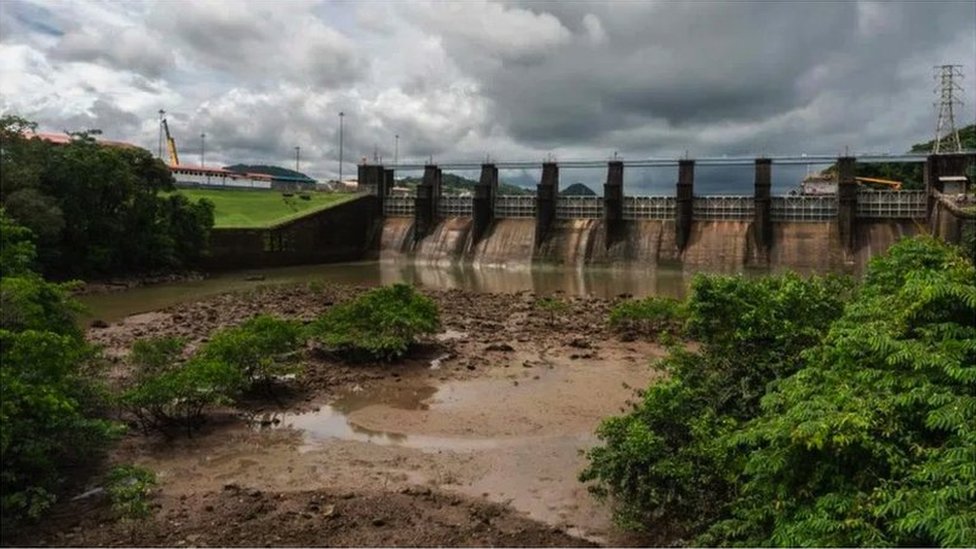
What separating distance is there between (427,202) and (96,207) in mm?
22940

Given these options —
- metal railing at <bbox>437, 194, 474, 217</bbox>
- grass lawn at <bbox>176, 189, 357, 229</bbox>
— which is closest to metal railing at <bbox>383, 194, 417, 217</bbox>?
metal railing at <bbox>437, 194, 474, 217</bbox>

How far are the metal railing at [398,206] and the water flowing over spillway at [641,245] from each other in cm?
76

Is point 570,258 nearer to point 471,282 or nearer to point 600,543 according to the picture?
point 471,282

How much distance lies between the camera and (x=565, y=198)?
47812mm

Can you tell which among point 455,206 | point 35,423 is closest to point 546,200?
point 455,206

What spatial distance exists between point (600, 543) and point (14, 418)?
19.7 feet

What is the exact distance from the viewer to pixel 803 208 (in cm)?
4131

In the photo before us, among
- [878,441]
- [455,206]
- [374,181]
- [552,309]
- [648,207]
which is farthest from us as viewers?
[374,181]

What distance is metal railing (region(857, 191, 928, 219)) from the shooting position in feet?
127

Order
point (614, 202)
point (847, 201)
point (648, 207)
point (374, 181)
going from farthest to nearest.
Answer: point (374, 181)
point (648, 207)
point (614, 202)
point (847, 201)

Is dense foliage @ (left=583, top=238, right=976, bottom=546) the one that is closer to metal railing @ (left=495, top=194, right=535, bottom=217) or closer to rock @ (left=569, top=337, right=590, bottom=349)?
rock @ (left=569, top=337, right=590, bottom=349)

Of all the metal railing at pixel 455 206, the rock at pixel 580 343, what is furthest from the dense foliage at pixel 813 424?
the metal railing at pixel 455 206

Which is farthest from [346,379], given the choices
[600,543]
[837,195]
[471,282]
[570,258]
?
[837,195]

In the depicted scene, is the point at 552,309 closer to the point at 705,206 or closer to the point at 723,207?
the point at 705,206
